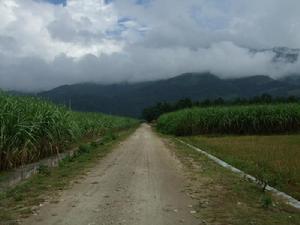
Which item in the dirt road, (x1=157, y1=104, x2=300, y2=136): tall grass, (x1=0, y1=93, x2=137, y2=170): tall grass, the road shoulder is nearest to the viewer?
the dirt road

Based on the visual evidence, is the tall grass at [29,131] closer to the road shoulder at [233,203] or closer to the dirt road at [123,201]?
the dirt road at [123,201]

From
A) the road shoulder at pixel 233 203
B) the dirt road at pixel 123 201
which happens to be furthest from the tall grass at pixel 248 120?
the road shoulder at pixel 233 203

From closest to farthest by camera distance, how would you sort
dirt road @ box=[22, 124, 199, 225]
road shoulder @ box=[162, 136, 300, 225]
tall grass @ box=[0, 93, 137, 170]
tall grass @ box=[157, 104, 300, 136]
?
1. dirt road @ box=[22, 124, 199, 225]
2. road shoulder @ box=[162, 136, 300, 225]
3. tall grass @ box=[0, 93, 137, 170]
4. tall grass @ box=[157, 104, 300, 136]

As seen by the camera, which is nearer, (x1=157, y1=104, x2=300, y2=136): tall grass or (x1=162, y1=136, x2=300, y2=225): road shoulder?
(x1=162, y1=136, x2=300, y2=225): road shoulder

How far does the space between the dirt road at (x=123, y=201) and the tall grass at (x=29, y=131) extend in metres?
2.50

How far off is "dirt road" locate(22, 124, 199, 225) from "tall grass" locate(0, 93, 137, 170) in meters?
2.50

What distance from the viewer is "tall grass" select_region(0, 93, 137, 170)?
1325 centimetres

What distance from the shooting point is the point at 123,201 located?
8781 mm

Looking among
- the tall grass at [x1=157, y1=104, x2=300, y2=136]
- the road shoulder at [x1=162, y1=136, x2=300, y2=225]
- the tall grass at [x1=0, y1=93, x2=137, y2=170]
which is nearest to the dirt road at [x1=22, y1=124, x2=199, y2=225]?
the road shoulder at [x1=162, y1=136, x2=300, y2=225]

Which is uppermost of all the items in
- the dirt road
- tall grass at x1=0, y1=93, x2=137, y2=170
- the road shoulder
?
tall grass at x1=0, y1=93, x2=137, y2=170

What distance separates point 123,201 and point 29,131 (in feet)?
21.8

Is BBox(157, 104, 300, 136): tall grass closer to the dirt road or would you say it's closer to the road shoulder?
the dirt road

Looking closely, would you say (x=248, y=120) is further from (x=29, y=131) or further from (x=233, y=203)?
(x=233, y=203)

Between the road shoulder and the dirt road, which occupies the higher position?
the dirt road
